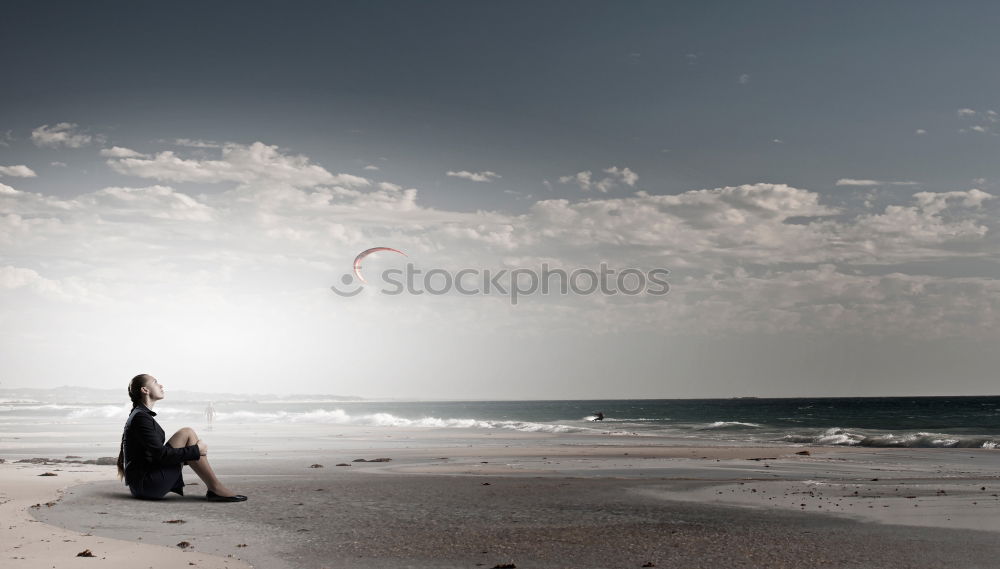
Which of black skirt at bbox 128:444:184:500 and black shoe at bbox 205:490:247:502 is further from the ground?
black skirt at bbox 128:444:184:500

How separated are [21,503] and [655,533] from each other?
10204mm

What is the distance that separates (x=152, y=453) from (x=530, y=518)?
5.92 meters

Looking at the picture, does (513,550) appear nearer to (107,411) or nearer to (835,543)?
(835,543)

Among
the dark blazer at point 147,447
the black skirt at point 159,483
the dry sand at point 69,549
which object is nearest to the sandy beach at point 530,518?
the dry sand at point 69,549

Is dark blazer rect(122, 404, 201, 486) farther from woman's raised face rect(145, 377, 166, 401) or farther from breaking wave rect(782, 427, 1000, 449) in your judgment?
breaking wave rect(782, 427, 1000, 449)

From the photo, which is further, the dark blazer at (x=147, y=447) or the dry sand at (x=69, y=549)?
the dark blazer at (x=147, y=447)

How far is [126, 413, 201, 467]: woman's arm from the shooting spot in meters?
12.0

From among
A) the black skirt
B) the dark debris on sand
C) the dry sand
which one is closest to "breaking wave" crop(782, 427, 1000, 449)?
the dark debris on sand

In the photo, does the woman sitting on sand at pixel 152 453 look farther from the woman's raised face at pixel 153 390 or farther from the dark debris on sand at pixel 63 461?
the dark debris on sand at pixel 63 461

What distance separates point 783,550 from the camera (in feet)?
32.0

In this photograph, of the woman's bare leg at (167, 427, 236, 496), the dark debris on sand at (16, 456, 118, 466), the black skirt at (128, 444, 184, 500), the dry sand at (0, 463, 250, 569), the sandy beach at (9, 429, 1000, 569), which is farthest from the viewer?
the dark debris on sand at (16, 456, 118, 466)

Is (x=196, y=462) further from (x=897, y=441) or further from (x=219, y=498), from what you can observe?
(x=897, y=441)

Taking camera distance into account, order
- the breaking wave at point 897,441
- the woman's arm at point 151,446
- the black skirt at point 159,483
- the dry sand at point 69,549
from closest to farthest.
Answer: the dry sand at point 69,549
the woman's arm at point 151,446
the black skirt at point 159,483
the breaking wave at point 897,441

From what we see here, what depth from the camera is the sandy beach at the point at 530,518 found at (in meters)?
9.27
